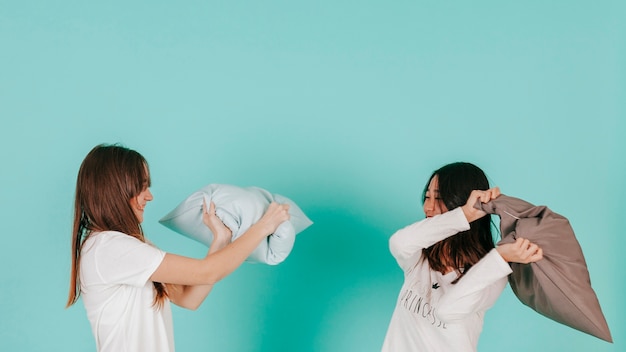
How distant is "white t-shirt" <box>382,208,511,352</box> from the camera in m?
1.79

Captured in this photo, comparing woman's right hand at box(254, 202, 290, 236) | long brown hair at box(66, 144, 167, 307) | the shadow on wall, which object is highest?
long brown hair at box(66, 144, 167, 307)

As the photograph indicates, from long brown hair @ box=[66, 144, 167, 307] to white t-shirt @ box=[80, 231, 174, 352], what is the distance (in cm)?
4

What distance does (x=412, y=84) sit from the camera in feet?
9.95

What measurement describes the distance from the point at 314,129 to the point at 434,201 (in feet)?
3.27

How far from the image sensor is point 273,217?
1905 millimetres

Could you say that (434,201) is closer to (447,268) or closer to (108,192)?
(447,268)

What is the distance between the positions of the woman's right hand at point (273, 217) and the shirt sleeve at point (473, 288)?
19.1 inches

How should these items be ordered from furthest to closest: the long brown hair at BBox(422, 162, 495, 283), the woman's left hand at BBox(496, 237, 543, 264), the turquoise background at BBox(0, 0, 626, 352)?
the turquoise background at BBox(0, 0, 626, 352)
the long brown hair at BBox(422, 162, 495, 283)
the woman's left hand at BBox(496, 237, 543, 264)

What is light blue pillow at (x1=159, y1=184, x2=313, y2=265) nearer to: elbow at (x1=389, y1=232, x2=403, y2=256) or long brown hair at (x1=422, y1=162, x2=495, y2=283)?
elbow at (x1=389, y1=232, x2=403, y2=256)

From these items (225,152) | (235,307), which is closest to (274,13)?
A: (225,152)

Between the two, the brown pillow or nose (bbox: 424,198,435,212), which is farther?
nose (bbox: 424,198,435,212)

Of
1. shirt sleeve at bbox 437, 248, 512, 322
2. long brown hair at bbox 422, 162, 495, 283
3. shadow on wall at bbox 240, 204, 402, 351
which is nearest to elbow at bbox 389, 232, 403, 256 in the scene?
long brown hair at bbox 422, 162, 495, 283

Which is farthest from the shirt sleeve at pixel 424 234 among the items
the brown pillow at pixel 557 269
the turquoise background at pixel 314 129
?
the turquoise background at pixel 314 129

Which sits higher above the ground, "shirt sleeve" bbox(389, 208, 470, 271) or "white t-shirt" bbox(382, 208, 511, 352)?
"shirt sleeve" bbox(389, 208, 470, 271)
